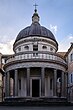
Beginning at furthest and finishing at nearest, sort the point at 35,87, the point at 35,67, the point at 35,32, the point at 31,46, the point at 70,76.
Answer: the point at 70,76 < the point at 35,32 < the point at 31,46 < the point at 35,87 < the point at 35,67

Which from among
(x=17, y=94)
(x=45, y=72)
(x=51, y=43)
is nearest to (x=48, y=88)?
(x=45, y=72)

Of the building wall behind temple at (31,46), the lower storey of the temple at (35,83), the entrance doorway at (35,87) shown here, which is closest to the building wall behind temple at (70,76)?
the building wall behind temple at (31,46)

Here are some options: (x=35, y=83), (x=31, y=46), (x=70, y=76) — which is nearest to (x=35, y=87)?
(x=35, y=83)

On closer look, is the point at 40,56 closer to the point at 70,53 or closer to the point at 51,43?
the point at 51,43

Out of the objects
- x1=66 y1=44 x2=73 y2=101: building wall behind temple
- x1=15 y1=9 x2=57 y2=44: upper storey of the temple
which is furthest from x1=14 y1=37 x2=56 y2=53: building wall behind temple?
x1=66 y1=44 x2=73 y2=101: building wall behind temple

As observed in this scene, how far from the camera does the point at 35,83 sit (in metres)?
41.3

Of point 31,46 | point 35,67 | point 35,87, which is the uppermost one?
point 31,46

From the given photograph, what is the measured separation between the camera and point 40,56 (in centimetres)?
3866

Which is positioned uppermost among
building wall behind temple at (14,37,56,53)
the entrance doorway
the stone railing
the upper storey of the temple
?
the upper storey of the temple

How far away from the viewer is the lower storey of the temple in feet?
125

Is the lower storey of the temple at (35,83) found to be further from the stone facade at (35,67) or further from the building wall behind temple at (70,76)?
the building wall behind temple at (70,76)

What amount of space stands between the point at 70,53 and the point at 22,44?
10.3m

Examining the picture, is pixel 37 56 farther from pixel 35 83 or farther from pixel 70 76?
pixel 70 76

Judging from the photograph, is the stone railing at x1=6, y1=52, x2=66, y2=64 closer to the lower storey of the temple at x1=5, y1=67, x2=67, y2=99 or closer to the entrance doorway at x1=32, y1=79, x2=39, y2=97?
the lower storey of the temple at x1=5, y1=67, x2=67, y2=99
